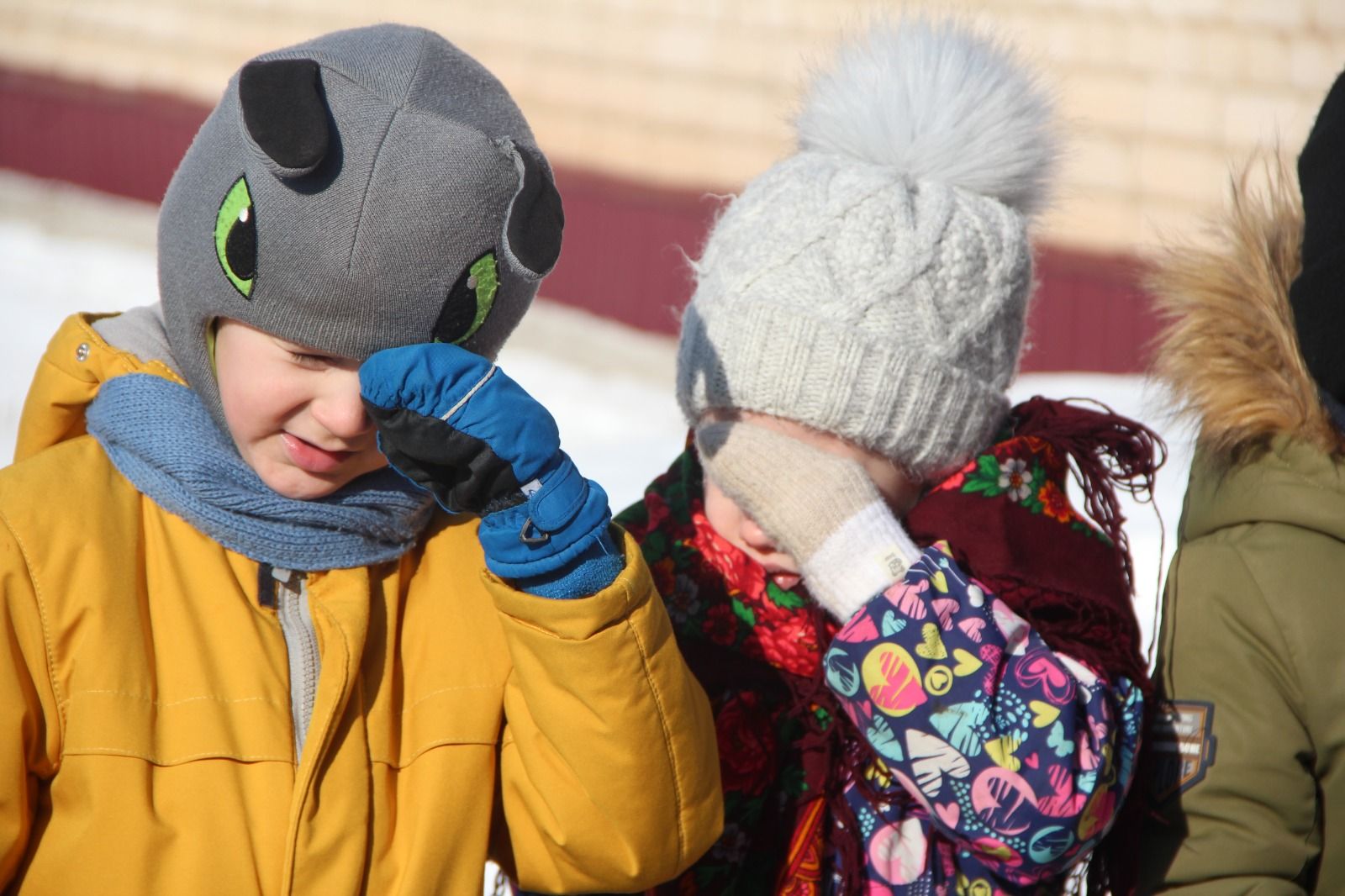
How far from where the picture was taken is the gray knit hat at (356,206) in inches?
57.0

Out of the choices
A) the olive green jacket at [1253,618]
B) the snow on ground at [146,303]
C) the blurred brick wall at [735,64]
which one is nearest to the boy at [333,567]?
the olive green jacket at [1253,618]

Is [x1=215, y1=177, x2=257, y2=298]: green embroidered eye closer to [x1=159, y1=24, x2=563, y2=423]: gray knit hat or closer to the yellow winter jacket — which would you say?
[x1=159, y1=24, x2=563, y2=423]: gray knit hat

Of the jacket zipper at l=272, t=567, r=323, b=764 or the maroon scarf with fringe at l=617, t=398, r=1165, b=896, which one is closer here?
the jacket zipper at l=272, t=567, r=323, b=764

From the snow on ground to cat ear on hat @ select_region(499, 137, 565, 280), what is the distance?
232 centimetres

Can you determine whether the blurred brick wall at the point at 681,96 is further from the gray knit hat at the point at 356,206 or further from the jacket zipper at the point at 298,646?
the jacket zipper at the point at 298,646

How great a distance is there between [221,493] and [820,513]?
30.7 inches

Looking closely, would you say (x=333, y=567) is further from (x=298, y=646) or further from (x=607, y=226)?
(x=607, y=226)

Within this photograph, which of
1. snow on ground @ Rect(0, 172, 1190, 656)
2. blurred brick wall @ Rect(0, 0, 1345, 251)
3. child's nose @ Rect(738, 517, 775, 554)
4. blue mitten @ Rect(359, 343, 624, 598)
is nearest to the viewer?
blue mitten @ Rect(359, 343, 624, 598)

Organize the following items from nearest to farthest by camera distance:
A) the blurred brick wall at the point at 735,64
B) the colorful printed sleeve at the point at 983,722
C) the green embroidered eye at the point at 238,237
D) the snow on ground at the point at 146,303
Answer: the green embroidered eye at the point at 238,237, the colorful printed sleeve at the point at 983,722, the snow on ground at the point at 146,303, the blurred brick wall at the point at 735,64

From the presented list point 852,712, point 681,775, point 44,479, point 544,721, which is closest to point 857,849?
point 852,712

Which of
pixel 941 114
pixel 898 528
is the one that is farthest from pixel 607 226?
pixel 898 528

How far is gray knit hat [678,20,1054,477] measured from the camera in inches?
71.8

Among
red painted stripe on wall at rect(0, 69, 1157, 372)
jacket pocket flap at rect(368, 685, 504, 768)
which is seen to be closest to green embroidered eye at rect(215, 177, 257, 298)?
jacket pocket flap at rect(368, 685, 504, 768)

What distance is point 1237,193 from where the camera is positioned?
202 centimetres
